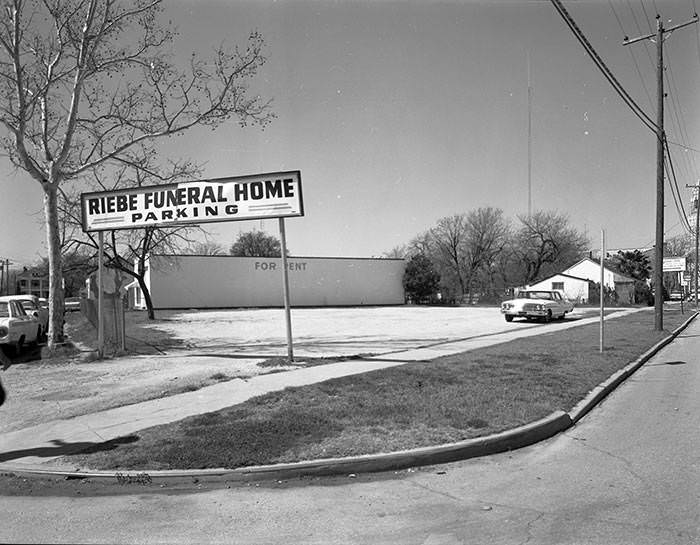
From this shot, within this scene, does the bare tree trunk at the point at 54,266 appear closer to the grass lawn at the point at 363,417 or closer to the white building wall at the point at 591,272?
the grass lawn at the point at 363,417

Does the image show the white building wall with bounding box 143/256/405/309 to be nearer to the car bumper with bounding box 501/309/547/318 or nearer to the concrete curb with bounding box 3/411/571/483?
the car bumper with bounding box 501/309/547/318

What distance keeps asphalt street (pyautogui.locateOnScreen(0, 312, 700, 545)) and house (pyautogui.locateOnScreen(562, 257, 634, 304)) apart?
58922 mm

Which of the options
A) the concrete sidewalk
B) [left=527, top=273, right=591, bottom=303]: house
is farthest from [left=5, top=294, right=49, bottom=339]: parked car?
[left=527, top=273, right=591, bottom=303]: house

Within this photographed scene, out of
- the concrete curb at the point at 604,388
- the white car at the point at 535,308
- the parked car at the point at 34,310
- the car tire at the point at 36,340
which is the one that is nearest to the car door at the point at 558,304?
the white car at the point at 535,308

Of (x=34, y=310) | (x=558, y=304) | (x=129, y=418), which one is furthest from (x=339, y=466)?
(x=558, y=304)

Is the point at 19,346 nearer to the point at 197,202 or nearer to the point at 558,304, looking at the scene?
the point at 197,202

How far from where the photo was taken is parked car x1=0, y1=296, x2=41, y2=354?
15039 mm

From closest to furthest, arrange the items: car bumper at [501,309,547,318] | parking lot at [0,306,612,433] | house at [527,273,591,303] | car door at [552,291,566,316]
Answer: parking lot at [0,306,612,433]
car bumper at [501,309,547,318]
car door at [552,291,566,316]
house at [527,273,591,303]

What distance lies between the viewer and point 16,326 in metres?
15.5

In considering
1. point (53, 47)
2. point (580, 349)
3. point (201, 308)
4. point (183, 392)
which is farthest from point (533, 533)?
point (201, 308)

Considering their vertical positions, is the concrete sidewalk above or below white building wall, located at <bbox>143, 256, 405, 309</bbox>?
below

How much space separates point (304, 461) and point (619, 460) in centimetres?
311

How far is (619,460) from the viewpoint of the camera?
6000 millimetres

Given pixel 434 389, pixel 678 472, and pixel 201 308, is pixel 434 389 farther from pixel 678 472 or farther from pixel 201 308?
pixel 201 308
